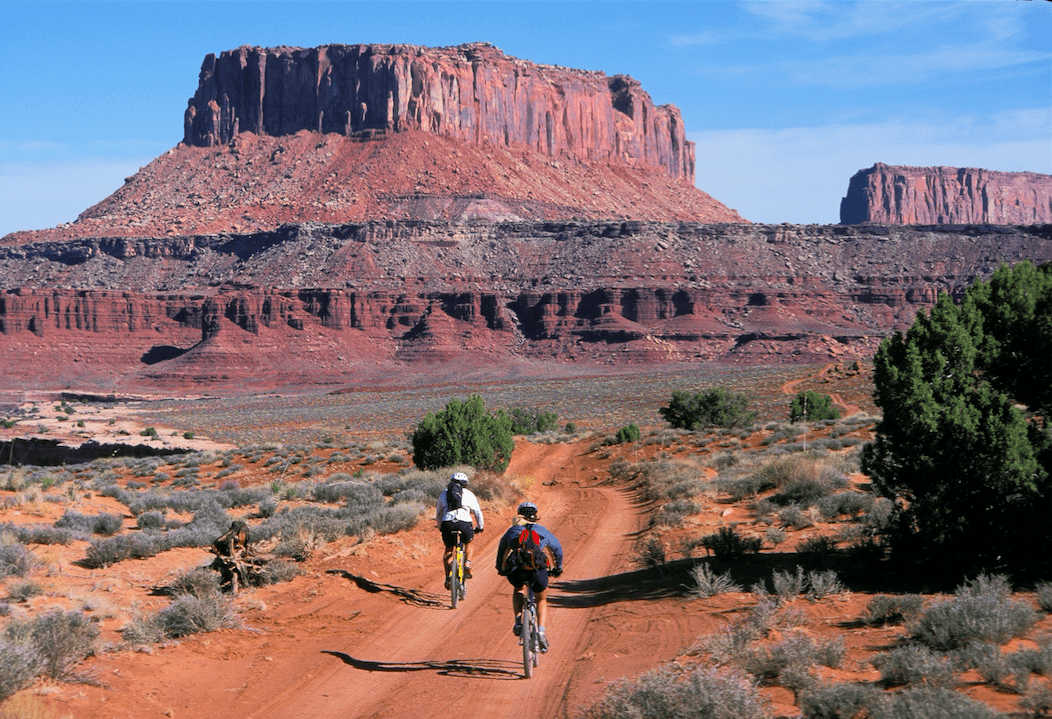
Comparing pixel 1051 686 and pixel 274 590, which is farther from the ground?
pixel 1051 686

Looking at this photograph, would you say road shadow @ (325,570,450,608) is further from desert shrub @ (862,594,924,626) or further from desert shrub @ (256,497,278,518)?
desert shrub @ (256,497,278,518)

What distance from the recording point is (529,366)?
4272 inches

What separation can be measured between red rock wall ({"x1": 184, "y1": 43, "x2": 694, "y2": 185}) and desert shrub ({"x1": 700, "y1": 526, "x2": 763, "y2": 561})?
137 metres

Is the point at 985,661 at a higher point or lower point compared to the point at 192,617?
higher

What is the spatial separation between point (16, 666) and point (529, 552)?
4090 mm

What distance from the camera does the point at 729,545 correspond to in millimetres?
13242

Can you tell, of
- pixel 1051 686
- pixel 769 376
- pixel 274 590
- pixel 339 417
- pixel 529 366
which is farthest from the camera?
pixel 529 366

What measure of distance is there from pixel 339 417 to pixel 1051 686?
2451 inches

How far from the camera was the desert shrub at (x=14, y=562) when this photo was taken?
475 inches

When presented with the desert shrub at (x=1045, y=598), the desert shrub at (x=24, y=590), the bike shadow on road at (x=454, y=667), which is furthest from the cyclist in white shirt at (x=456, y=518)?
the desert shrub at (x=1045, y=598)

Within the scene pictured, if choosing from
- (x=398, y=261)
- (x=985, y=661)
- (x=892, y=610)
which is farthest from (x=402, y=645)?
(x=398, y=261)

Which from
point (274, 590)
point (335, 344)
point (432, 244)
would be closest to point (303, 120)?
point (432, 244)

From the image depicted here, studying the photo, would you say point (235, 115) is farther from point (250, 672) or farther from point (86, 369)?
point (250, 672)

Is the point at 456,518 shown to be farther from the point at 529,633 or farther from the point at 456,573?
the point at 529,633
